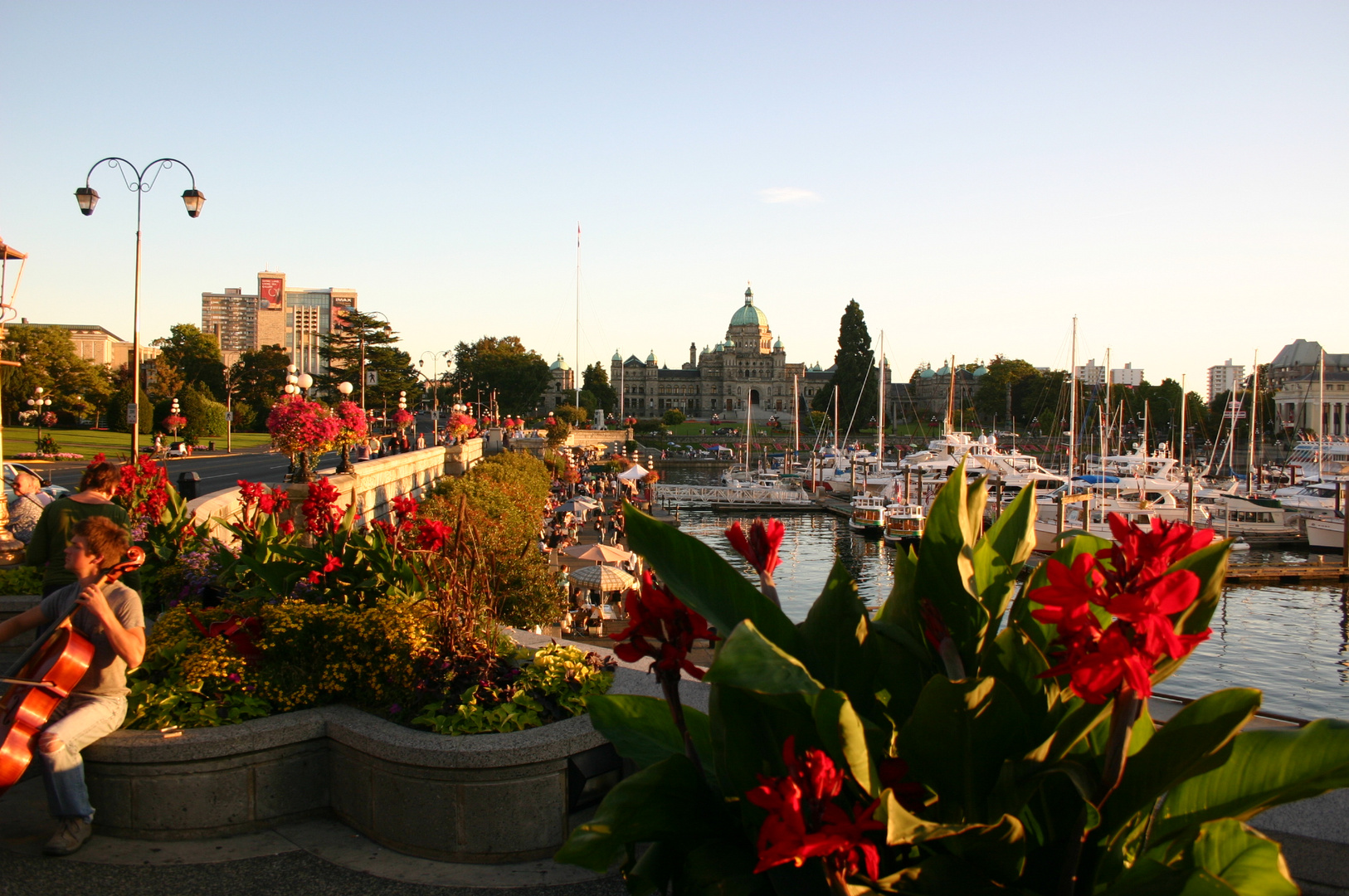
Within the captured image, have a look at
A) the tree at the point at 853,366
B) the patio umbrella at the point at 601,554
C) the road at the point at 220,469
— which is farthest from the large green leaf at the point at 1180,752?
the tree at the point at 853,366

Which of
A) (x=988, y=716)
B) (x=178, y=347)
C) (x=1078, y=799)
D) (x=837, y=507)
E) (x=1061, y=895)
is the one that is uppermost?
(x=178, y=347)

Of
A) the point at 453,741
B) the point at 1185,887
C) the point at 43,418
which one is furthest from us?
the point at 43,418

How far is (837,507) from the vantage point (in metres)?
53.4

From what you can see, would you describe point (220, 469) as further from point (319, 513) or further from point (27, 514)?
point (319, 513)

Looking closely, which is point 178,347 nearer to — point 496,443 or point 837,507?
point 496,443

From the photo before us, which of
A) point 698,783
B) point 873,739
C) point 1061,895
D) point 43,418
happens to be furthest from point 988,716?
point 43,418

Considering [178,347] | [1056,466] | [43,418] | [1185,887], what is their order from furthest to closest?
[178,347]
[1056,466]
[43,418]
[1185,887]

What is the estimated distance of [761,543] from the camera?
7.88 ft

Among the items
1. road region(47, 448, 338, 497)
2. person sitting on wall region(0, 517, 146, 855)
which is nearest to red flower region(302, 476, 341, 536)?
person sitting on wall region(0, 517, 146, 855)

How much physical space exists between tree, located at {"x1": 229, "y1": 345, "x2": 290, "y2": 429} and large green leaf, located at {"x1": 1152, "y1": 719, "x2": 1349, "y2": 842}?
83844 mm

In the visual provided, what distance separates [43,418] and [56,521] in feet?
206

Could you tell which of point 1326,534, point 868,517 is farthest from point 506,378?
point 1326,534

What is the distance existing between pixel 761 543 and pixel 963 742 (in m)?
0.68

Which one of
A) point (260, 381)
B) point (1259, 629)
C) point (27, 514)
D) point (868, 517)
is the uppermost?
point (260, 381)
